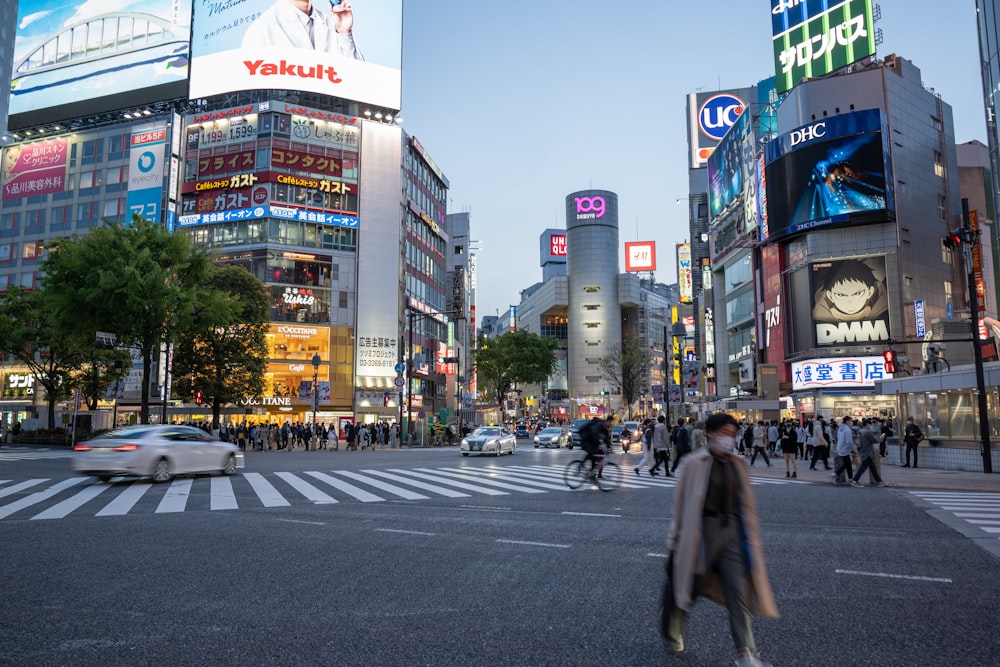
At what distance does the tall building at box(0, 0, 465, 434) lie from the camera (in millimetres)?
60969

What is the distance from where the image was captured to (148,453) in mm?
17188

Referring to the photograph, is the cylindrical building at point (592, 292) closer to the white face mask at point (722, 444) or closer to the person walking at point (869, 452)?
the person walking at point (869, 452)

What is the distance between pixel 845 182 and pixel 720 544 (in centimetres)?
5647

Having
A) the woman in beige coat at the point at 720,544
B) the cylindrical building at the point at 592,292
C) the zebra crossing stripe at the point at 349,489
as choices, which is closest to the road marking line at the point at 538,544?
the woman in beige coat at the point at 720,544

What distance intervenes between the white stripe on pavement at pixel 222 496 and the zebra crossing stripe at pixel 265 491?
1.78 feet

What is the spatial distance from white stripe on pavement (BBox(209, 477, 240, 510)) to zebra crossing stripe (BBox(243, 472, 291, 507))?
54 centimetres

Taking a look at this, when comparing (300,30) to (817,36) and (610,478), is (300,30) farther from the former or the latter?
(610,478)

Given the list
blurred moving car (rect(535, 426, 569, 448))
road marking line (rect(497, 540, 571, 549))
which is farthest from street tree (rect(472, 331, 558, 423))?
road marking line (rect(497, 540, 571, 549))

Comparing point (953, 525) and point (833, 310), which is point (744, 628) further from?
point (833, 310)

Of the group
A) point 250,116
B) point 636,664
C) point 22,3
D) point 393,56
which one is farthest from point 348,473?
point 22,3

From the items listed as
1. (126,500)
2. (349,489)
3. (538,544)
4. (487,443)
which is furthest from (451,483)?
(487,443)

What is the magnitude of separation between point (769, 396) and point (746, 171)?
2245 cm

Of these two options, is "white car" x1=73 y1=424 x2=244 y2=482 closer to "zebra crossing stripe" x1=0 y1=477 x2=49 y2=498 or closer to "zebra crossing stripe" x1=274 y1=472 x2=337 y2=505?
"zebra crossing stripe" x1=0 y1=477 x2=49 y2=498

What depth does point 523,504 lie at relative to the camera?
552 inches
